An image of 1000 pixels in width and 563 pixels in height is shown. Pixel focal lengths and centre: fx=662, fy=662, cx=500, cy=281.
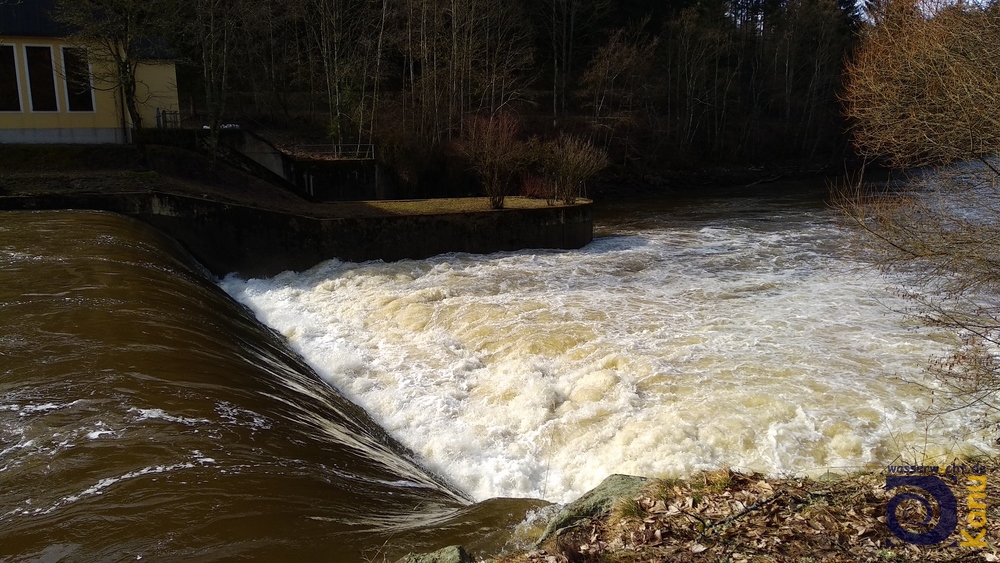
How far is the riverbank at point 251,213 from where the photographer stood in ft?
53.4

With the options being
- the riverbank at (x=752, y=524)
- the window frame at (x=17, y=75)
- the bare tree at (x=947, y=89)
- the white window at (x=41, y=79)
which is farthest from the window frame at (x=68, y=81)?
the riverbank at (x=752, y=524)

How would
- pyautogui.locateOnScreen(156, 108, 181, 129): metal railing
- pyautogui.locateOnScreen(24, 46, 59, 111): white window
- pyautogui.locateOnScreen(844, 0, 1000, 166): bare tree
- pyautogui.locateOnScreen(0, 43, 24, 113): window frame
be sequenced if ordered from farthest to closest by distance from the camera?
pyautogui.locateOnScreen(156, 108, 181, 129): metal railing → pyautogui.locateOnScreen(24, 46, 59, 111): white window → pyautogui.locateOnScreen(0, 43, 24, 113): window frame → pyautogui.locateOnScreen(844, 0, 1000, 166): bare tree

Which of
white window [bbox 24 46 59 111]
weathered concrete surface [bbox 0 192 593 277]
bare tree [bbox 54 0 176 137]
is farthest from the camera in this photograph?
white window [bbox 24 46 59 111]

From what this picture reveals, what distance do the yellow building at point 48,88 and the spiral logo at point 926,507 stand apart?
76.4ft

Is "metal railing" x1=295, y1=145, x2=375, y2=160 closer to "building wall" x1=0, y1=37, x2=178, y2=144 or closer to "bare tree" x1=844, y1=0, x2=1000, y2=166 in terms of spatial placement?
"building wall" x1=0, y1=37, x2=178, y2=144

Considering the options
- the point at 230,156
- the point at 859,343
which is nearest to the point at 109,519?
the point at 859,343

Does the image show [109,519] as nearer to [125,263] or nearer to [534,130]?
[125,263]

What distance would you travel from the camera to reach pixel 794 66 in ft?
161

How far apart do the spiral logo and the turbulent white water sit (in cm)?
164

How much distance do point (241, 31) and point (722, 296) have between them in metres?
29.7

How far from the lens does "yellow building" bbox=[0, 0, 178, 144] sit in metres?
20.5

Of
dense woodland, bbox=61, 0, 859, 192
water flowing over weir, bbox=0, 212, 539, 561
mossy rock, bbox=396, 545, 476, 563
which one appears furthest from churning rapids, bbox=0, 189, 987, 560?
dense woodland, bbox=61, 0, 859, 192

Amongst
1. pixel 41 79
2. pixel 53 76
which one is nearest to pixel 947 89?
pixel 53 76

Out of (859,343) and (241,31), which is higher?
(241,31)
